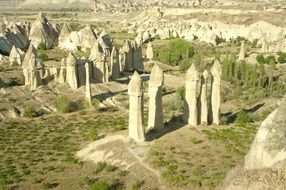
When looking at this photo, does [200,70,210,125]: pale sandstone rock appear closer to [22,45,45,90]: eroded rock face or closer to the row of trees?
the row of trees

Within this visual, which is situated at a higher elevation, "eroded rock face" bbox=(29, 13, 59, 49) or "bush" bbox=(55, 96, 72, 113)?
"eroded rock face" bbox=(29, 13, 59, 49)

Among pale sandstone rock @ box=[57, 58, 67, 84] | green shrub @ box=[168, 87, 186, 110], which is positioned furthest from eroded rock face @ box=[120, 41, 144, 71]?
green shrub @ box=[168, 87, 186, 110]

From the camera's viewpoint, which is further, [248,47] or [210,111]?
[248,47]

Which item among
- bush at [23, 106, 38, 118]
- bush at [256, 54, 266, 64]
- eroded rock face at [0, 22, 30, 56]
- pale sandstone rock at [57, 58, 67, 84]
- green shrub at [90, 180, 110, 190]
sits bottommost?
bush at [23, 106, 38, 118]

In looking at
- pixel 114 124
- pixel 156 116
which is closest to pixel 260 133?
pixel 156 116

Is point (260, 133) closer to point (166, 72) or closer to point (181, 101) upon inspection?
point (181, 101)

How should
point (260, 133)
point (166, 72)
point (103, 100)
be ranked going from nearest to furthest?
point (260, 133) < point (103, 100) < point (166, 72)

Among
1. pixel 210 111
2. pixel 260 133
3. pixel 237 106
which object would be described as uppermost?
pixel 260 133
